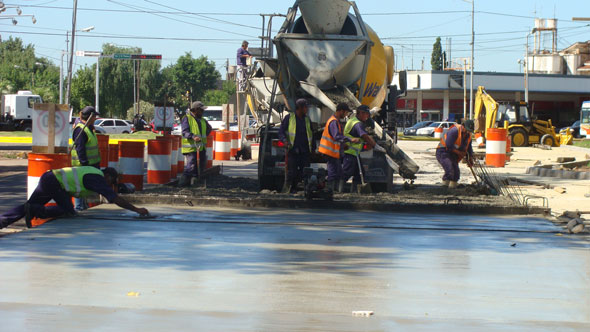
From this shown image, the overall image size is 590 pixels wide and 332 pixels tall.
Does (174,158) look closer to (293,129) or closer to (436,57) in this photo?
(293,129)

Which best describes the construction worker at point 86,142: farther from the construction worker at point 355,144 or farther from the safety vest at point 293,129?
the construction worker at point 355,144

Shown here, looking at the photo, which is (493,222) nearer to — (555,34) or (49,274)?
(49,274)

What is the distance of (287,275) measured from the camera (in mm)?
7172

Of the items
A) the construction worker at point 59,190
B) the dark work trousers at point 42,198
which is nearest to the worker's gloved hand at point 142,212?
the construction worker at point 59,190

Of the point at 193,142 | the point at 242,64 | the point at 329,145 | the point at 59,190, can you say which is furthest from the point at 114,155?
the point at 242,64

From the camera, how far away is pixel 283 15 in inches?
570

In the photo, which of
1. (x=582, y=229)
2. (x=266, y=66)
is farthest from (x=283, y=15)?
(x=582, y=229)

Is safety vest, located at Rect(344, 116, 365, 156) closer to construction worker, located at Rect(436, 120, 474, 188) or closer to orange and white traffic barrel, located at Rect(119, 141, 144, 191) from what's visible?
construction worker, located at Rect(436, 120, 474, 188)

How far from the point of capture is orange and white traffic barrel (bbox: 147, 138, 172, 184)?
15.3 metres

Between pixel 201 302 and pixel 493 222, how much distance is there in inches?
231

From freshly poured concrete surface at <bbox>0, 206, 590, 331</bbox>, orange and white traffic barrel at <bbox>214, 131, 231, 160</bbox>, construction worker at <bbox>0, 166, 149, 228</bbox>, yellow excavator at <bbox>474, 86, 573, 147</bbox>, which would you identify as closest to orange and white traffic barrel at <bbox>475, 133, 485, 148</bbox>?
yellow excavator at <bbox>474, 86, 573, 147</bbox>

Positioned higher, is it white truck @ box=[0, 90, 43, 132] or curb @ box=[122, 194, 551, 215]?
white truck @ box=[0, 90, 43, 132]

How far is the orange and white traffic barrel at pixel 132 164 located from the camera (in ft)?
45.6

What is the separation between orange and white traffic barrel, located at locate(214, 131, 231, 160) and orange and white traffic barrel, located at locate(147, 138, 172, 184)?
10.7m
